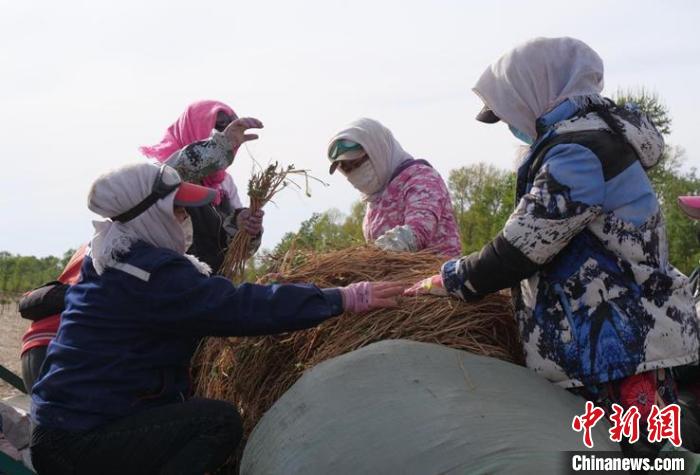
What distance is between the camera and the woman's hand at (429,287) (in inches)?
114

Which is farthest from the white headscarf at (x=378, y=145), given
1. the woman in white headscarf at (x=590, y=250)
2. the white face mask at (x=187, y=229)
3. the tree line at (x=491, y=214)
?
the tree line at (x=491, y=214)

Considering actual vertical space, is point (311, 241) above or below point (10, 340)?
above

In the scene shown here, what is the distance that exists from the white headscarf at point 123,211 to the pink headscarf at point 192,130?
4.88 ft

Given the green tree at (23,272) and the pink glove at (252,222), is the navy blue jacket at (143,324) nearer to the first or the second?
the pink glove at (252,222)

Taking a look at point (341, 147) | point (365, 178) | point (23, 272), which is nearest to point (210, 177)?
point (341, 147)

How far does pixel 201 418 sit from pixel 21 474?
60 centimetres

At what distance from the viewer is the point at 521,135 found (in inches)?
110

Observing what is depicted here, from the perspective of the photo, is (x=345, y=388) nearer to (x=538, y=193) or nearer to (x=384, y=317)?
(x=384, y=317)

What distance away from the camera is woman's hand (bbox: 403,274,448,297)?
2.90 meters

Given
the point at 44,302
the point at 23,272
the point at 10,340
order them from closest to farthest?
the point at 44,302
the point at 10,340
the point at 23,272

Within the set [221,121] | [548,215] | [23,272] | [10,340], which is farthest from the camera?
[23,272]

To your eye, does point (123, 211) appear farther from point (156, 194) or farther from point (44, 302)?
point (44, 302)

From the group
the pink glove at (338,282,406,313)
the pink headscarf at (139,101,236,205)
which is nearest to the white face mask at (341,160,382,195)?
the pink headscarf at (139,101,236,205)

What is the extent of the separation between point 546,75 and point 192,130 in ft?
7.71
